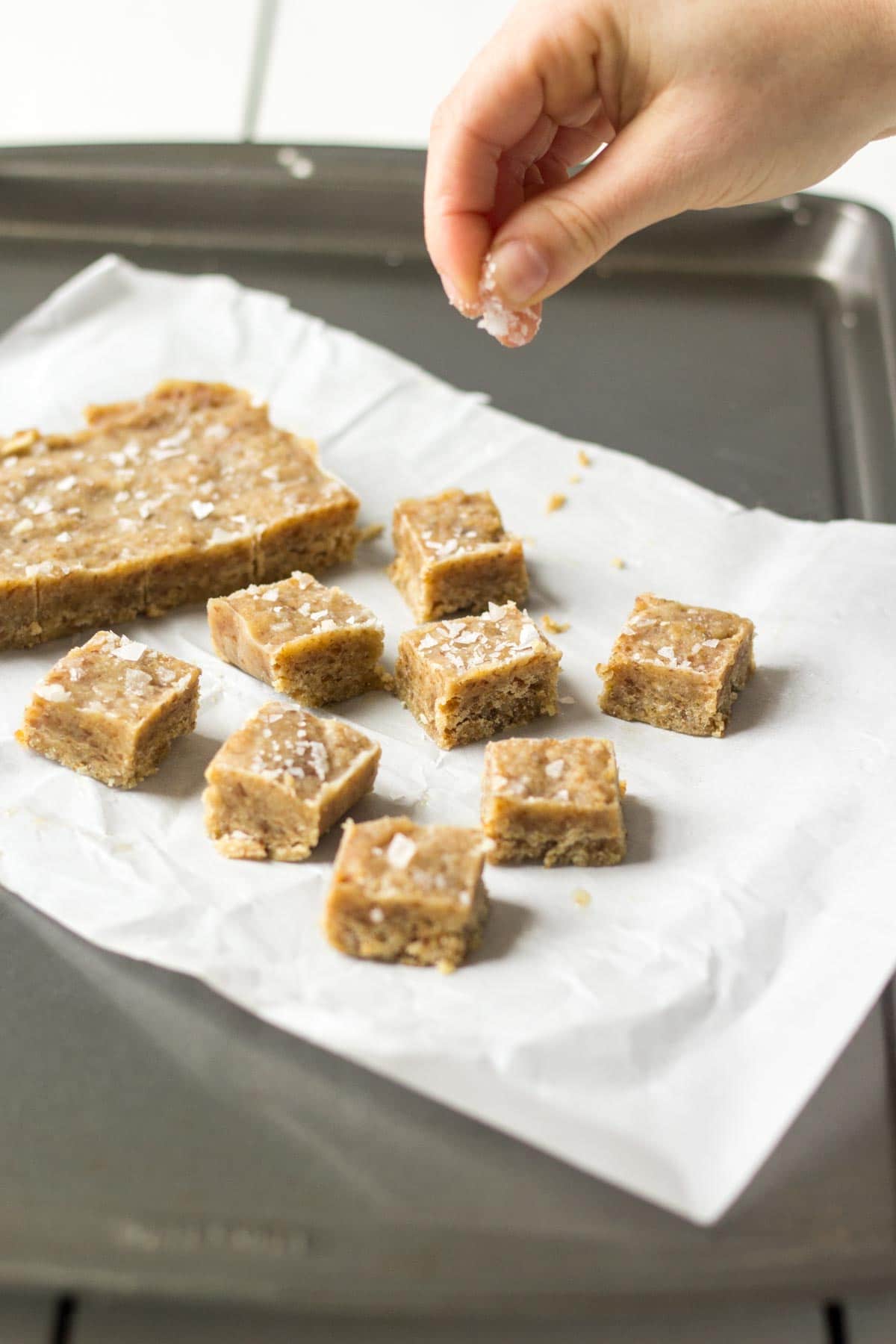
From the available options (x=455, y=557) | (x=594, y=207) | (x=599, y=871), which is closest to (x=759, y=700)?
(x=599, y=871)

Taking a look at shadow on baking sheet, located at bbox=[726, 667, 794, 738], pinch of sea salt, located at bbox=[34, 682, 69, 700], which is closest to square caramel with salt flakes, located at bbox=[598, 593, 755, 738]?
shadow on baking sheet, located at bbox=[726, 667, 794, 738]

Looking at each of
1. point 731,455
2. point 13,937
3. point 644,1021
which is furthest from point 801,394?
point 13,937

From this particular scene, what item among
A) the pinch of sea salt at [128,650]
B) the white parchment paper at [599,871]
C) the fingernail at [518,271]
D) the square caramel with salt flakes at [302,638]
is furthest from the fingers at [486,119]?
the pinch of sea salt at [128,650]

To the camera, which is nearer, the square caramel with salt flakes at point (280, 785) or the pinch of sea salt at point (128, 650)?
the square caramel with salt flakes at point (280, 785)

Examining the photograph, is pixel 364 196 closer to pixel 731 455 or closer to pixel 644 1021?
pixel 731 455

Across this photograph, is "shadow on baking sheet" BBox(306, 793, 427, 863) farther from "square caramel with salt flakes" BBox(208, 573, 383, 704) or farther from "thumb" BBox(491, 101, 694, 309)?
"thumb" BBox(491, 101, 694, 309)

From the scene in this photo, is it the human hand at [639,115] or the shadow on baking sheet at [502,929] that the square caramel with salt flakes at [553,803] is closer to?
the shadow on baking sheet at [502,929]

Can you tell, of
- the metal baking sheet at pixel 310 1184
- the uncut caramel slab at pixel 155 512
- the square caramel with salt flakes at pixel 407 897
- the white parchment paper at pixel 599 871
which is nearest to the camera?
the metal baking sheet at pixel 310 1184
